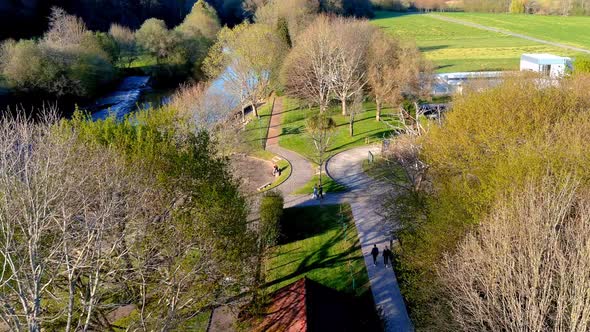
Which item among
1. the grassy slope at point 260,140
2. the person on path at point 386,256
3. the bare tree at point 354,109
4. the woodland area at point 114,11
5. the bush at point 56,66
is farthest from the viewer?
the woodland area at point 114,11

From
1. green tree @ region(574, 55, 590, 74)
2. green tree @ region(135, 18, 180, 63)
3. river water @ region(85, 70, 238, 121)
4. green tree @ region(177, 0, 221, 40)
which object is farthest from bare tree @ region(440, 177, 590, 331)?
green tree @ region(177, 0, 221, 40)

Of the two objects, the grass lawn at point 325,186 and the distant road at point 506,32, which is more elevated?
the distant road at point 506,32

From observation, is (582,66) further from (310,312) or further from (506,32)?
(506,32)

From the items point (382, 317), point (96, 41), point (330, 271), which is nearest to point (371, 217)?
point (330, 271)

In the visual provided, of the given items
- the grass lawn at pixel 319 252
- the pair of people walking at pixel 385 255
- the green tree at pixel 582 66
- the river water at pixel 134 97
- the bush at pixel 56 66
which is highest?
the bush at pixel 56 66

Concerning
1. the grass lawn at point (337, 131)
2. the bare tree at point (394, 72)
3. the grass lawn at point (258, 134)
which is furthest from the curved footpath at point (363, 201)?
the bare tree at point (394, 72)

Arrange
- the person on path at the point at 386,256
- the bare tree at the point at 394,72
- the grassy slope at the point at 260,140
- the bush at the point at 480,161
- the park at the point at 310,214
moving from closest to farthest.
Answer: the park at the point at 310,214, the bush at the point at 480,161, the person on path at the point at 386,256, the grassy slope at the point at 260,140, the bare tree at the point at 394,72

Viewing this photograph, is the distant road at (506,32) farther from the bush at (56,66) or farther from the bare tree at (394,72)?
the bush at (56,66)
